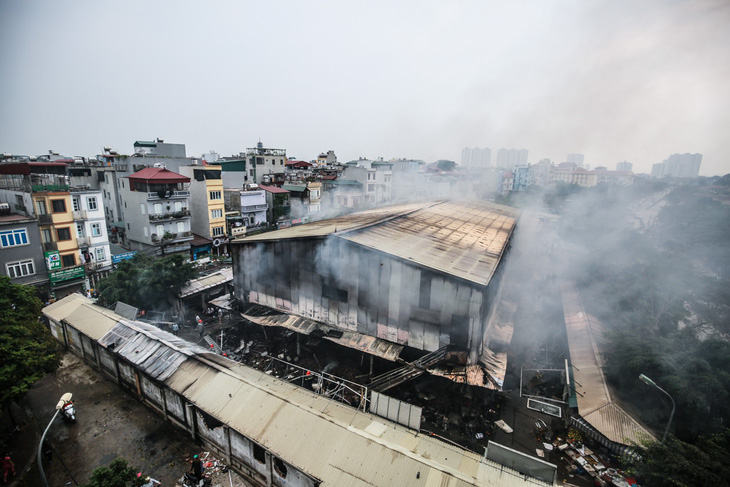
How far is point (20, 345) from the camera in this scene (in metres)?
10.4

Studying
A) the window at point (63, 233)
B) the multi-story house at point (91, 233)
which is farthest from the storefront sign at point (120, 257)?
the window at point (63, 233)

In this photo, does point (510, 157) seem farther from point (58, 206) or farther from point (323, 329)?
point (58, 206)

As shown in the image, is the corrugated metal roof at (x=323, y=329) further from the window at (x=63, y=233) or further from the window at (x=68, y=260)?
the window at (x=63, y=233)

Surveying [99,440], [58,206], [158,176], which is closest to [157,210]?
[158,176]

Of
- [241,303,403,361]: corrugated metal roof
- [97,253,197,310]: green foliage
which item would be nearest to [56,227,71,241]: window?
[97,253,197,310]: green foliage

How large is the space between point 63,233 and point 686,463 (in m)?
29.2

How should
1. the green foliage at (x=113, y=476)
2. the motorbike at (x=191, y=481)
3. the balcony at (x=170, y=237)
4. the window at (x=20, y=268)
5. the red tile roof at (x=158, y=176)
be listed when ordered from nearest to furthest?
1. the green foliage at (x=113, y=476)
2. the motorbike at (x=191, y=481)
3. the window at (x=20, y=268)
4. the red tile roof at (x=158, y=176)
5. the balcony at (x=170, y=237)

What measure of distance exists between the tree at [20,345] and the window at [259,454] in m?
6.69

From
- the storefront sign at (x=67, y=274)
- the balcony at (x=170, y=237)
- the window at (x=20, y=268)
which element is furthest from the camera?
the balcony at (x=170, y=237)

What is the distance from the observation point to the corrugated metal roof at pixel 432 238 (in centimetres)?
1338

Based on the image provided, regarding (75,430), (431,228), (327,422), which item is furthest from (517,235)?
(75,430)

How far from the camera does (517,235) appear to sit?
3142 cm

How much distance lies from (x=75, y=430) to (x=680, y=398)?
1966 cm

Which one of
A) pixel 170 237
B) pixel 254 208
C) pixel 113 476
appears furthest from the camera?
pixel 254 208
